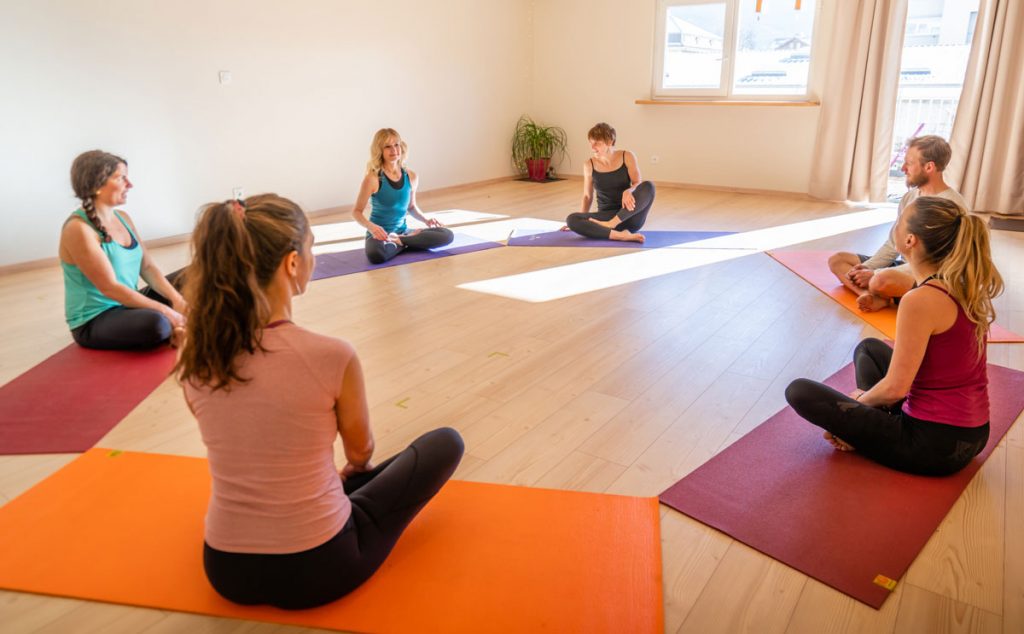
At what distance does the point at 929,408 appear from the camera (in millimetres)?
1841

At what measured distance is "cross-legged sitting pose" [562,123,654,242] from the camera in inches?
191

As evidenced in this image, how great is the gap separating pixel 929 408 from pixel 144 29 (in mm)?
4958

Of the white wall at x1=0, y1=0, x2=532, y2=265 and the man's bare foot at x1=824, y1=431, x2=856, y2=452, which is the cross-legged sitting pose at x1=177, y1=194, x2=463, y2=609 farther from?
the white wall at x1=0, y1=0, x2=532, y2=265

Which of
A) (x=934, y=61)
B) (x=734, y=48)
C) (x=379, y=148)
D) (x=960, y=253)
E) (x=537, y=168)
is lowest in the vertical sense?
(x=537, y=168)

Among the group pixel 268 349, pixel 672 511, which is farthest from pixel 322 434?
pixel 672 511

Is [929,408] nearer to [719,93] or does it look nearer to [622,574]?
[622,574]

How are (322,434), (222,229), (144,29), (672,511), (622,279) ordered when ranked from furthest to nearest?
1. (144,29)
2. (622,279)
3. (672,511)
4. (322,434)
5. (222,229)

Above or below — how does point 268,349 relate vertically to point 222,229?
below

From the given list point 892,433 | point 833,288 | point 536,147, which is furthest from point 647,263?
point 536,147

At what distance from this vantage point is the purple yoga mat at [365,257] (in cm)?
421

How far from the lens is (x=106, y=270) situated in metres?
2.78

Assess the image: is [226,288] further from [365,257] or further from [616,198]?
[616,198]

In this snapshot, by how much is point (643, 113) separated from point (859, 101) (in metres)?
2.10

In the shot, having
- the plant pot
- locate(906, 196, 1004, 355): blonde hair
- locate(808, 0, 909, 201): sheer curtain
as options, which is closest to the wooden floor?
locate(906, 196, 1004, 355): blonde hair
